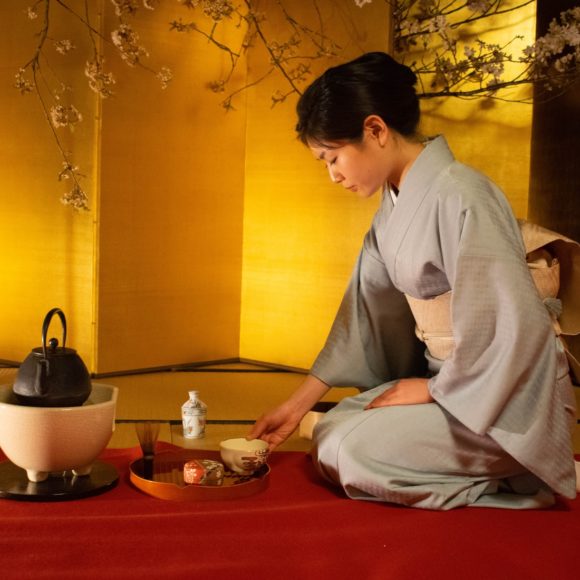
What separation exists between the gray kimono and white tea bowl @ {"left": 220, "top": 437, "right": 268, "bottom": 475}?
149 mm

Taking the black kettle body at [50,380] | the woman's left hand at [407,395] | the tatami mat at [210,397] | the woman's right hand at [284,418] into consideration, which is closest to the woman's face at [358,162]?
the woman's left hand at [407,395]

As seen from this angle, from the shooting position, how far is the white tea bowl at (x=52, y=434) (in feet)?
7.04

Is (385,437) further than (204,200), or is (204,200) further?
(204,200)

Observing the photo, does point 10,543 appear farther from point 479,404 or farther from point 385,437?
point 479,404

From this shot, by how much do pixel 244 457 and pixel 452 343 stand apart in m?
0.61

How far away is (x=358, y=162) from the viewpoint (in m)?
2.32

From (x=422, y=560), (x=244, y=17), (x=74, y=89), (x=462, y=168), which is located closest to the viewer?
(x=422, y=560)

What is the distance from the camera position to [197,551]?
6.16ft

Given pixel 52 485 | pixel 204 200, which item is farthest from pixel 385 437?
pixel 204 200

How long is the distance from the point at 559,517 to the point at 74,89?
8.96ft

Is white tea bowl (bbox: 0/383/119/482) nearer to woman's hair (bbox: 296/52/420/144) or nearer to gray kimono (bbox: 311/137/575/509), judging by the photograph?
gray kimono (bbox: 311/137/575/509)

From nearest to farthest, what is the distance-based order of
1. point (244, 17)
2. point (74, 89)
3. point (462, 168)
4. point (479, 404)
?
1. point (479, 404)
2. point (462, 168)
3. point (74, 89)
4. point (244, 17)

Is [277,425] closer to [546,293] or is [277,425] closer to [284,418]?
[284,418]

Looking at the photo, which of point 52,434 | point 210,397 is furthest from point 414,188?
point 210,397
